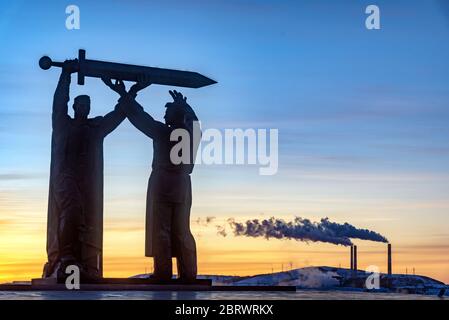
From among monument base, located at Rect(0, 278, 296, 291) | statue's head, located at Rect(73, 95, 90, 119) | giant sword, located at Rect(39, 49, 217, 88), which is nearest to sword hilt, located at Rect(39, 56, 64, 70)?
giant sword, located at Rect(39, 49, 217, 88)

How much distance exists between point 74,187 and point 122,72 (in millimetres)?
2553

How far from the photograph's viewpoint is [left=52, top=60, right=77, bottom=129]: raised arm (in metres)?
22.7

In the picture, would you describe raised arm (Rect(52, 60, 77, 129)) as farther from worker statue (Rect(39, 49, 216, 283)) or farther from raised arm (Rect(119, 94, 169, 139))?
raised arm (Rect(119, 94, 169, 139))

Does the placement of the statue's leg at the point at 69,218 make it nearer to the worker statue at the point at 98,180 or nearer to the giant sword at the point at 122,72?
the worker statue at the point at 98,180

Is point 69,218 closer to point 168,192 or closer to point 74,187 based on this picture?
point 74,187

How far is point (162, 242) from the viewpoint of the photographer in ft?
74.3

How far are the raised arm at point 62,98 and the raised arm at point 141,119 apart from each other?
1128 millimetres

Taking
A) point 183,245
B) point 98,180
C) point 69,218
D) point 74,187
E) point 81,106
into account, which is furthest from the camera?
point 98,180

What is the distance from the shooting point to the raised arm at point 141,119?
74.8ft

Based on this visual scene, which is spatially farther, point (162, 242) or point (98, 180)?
point (98, 180)

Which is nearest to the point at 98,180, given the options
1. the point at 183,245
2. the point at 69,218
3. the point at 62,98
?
the point at 69,218
